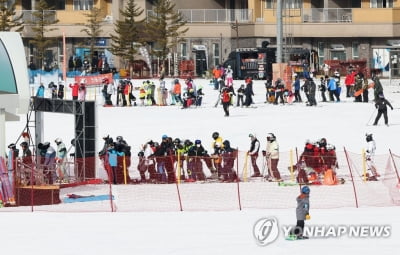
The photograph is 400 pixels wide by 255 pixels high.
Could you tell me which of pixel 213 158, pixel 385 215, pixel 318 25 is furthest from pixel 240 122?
pixel 318 25

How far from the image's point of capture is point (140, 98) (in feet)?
173

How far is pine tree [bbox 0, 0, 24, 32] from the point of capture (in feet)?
235

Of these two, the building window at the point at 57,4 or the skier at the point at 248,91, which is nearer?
the skier at the point at 248,91

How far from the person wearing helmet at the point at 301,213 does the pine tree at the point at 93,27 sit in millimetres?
51718

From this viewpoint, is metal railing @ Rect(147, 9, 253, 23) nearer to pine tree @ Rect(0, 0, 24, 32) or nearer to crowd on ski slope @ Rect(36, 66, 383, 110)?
pine tree @ Rect(0, 0, 24, 32)

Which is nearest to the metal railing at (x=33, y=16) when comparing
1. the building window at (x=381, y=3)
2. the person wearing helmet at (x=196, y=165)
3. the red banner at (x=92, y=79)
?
the building window at (x=381, y=3)

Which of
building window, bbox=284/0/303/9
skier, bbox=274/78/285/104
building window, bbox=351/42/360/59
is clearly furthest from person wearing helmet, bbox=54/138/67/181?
building window, bbox=284/0/303/9

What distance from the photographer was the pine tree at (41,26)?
7412cm

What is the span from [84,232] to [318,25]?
51008mm

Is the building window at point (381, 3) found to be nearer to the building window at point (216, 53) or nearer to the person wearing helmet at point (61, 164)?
the building window at point (216, 53)

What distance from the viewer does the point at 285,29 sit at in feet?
243

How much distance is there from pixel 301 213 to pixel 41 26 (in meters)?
54.6

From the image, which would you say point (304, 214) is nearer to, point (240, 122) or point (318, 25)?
point (240, 122)

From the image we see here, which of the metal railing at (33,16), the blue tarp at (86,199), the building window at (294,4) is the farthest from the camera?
the metal railing at (33,16)
